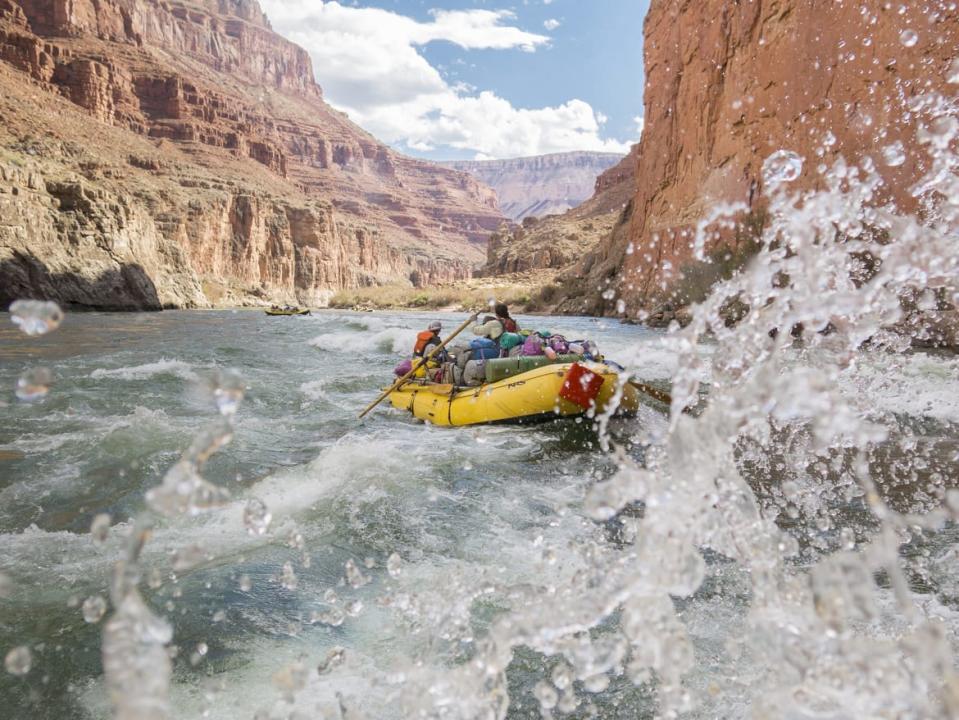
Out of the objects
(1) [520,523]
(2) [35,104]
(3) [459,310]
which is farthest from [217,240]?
(1) [520,523]

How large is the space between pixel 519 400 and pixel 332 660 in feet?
15.7

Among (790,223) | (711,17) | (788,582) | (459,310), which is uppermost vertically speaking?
(711,17)

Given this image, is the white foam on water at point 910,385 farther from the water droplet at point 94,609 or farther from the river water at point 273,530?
the water droplet at point 94,609

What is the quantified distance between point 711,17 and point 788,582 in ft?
84.4

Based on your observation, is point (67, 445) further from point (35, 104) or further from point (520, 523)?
point (35, 104)

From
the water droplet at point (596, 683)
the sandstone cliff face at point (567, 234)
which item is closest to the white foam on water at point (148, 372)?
the water droplet at point (596, 683)

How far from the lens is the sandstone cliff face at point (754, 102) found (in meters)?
13.8

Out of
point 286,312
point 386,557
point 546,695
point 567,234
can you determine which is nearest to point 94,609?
point 386,557

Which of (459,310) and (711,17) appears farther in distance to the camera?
(459,310)

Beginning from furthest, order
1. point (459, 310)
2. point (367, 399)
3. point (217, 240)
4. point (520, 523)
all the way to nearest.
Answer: point (217, 240) < point (459, 310) < point (367, 399) < point (520, 523)

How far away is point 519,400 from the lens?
741 cm

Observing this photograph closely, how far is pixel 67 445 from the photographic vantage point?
6.57 m

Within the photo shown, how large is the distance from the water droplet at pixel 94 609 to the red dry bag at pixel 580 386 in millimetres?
4900

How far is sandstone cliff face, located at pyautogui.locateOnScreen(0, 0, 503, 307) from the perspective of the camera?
115 ft
